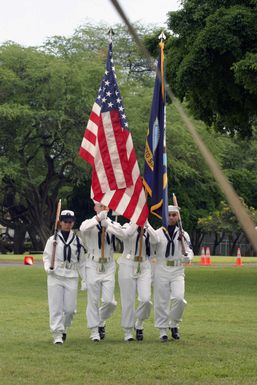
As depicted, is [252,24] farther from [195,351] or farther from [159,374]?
[159,374]

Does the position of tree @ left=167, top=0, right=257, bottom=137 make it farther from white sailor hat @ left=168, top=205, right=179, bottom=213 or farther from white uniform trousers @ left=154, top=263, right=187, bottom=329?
white uniform trousers @ left=154, top=263, right=187, bottom=329

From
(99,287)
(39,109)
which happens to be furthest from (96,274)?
(39,109)

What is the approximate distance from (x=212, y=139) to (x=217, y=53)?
32.0 metres

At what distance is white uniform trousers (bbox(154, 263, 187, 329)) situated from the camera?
42.6 feet

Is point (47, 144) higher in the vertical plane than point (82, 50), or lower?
lower

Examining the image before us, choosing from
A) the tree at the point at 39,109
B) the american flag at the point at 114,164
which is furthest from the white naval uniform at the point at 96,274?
the tree at the point at 39,109

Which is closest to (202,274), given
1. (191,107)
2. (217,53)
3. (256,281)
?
(256,281)

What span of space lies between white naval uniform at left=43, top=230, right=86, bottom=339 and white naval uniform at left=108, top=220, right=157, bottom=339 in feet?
2.15

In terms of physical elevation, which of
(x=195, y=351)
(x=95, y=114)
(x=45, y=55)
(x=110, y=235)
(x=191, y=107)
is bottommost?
(x=195, y=351)

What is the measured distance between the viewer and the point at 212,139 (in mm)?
56312

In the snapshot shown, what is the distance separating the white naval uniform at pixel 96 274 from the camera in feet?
43.0

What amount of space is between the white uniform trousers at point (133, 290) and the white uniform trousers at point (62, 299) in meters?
0.73

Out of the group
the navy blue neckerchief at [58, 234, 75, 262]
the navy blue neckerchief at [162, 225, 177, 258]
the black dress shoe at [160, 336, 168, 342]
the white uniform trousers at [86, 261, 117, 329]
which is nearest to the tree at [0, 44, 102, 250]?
the navy blue neckerchief at [162, 225, 177, 258]

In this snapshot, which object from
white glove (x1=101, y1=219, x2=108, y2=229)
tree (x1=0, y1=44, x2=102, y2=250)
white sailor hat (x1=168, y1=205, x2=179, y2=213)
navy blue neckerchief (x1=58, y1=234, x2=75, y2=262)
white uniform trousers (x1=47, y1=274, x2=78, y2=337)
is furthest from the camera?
tree (x1=0, y1=44, x2=102, y2=250)
